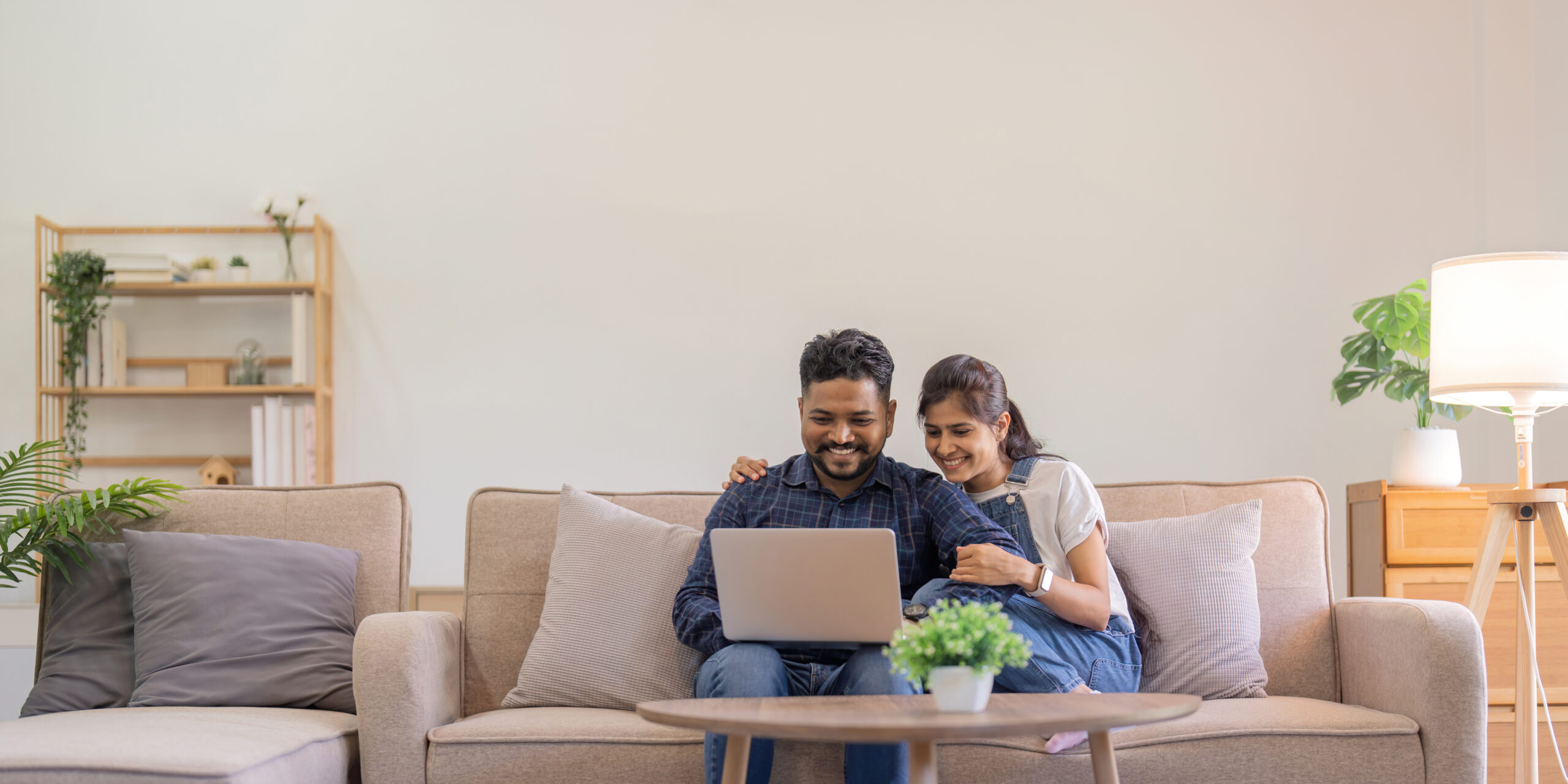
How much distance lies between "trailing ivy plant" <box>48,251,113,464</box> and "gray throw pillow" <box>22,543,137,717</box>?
1.32 metres

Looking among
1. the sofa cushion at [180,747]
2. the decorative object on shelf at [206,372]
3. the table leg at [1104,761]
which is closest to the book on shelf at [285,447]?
the decorative object on shelf at [206,372]

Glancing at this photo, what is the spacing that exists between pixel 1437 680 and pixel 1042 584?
670 mm

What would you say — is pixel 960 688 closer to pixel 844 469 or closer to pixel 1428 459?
pixel 844 469

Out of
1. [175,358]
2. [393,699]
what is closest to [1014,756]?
[393,699]

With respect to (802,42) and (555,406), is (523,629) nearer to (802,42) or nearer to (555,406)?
(555,406)

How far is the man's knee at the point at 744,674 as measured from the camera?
1.69 m

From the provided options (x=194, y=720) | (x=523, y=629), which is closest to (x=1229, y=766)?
(x=523, y=629)

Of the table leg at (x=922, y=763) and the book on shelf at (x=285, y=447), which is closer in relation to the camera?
the table leg at (x=922, y=763)

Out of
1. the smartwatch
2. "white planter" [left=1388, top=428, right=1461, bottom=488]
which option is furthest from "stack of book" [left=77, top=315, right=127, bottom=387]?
"white planter" [left=1388, top=428, right=1461, bottom=488]

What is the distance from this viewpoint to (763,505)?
2115 mm

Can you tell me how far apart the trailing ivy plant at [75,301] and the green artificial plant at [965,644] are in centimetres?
294

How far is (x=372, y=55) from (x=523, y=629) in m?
2.14

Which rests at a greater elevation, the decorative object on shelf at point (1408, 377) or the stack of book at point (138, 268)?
the stack of book at point (138, 268)

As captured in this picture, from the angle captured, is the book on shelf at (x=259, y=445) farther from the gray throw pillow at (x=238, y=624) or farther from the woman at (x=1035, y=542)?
the woman at (x=1035, y=542)
